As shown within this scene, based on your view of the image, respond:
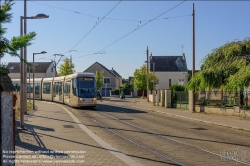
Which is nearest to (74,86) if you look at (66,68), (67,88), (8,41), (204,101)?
(67,88)

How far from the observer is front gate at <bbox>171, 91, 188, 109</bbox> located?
1333 inches

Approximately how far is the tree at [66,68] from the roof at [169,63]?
18458mm

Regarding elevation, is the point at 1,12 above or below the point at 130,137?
above

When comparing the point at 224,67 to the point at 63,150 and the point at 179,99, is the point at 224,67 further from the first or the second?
the point at 63,150

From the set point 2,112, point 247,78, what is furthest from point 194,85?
point 2,112

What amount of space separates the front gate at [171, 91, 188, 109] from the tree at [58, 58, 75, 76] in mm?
41203

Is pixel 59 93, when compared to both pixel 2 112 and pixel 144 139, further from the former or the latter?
pixel 2 112

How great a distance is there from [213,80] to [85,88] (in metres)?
11.2

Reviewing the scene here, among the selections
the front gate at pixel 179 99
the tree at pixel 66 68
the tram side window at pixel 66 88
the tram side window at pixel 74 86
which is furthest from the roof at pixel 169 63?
the tram side window at pixel 74 86

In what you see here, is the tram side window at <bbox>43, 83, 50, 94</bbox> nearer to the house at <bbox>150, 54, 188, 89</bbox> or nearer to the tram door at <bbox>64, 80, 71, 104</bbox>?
the tram door at <bbox>64, 80, 71, 104</bbox>

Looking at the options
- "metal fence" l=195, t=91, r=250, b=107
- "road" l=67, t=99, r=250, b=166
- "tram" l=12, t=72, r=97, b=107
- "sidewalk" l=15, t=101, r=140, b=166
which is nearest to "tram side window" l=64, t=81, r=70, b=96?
"tram" l=12, t=72, r=97, b=107

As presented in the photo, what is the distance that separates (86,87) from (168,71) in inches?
2055

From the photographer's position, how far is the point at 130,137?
15133 mm

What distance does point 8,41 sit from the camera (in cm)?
564
